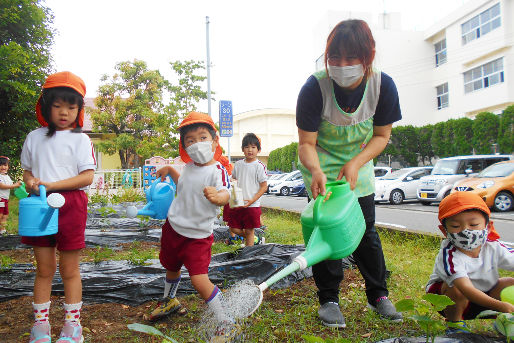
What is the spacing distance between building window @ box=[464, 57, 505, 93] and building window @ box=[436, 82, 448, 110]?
102 inches

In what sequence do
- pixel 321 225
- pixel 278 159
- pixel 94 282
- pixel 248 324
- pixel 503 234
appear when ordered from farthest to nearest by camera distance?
1. pixel 278 159
2. pixel 503 234
3. pixel 94 282
4. pixel 248 324
5. pixel 321 225

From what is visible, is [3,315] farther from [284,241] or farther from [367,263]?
[284,241]

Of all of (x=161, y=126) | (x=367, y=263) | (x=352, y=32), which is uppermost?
(x=161, y=126)

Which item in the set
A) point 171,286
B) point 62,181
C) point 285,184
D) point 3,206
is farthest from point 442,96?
point 62,181

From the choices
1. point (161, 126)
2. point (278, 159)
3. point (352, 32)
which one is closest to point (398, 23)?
point (278, 159)

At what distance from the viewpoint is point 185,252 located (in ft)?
7.37

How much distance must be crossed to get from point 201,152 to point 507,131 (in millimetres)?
15812

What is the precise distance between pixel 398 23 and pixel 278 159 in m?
14.8

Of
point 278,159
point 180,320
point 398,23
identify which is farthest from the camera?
point 278,159

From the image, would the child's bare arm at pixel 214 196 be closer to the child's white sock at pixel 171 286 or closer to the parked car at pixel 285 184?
the child's white sock at pixel 171 286

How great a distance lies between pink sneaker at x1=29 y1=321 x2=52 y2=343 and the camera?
6.43 feet

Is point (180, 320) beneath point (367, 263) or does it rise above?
beneath

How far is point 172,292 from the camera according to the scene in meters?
2.52

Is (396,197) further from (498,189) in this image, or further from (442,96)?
(442,96)
